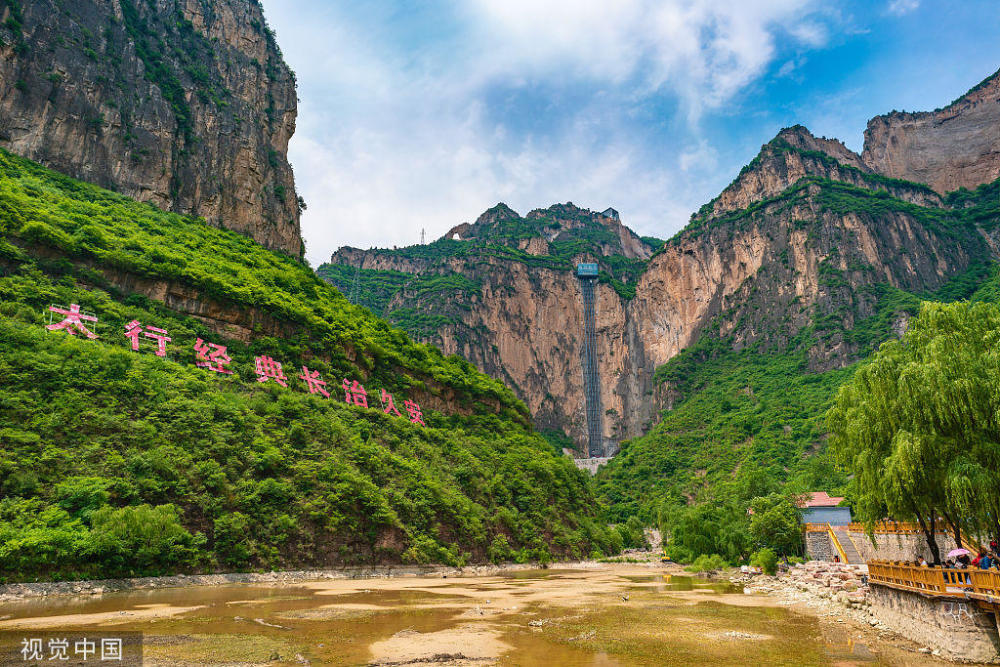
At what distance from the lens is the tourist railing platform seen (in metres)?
9.87

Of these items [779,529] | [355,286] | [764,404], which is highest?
[355,286]

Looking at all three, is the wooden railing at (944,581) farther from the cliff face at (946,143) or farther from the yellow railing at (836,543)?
the cliff face at (946,143)

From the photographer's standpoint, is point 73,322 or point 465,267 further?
point 465,267

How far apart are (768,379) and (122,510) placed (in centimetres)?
8143

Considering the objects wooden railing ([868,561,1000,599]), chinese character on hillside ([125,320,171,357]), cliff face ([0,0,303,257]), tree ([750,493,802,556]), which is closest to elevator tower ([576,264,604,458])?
cliff face ([0,0,303,257])

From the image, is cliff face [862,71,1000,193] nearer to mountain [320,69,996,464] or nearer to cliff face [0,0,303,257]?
mountain [320,69,996,464]

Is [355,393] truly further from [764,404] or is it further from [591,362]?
[591,362]

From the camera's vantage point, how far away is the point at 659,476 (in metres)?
72.2

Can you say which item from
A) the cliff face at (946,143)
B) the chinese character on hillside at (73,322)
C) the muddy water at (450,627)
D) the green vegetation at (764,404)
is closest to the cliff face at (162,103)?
the chinese character on hillside at (73,322)

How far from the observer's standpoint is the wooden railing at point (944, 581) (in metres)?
9.93

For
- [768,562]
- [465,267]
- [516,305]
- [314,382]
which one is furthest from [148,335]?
[516,305]

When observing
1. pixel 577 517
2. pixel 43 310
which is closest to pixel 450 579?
pixel 577 517

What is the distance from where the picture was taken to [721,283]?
10850 cm

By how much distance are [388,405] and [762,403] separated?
5218 centimetres
